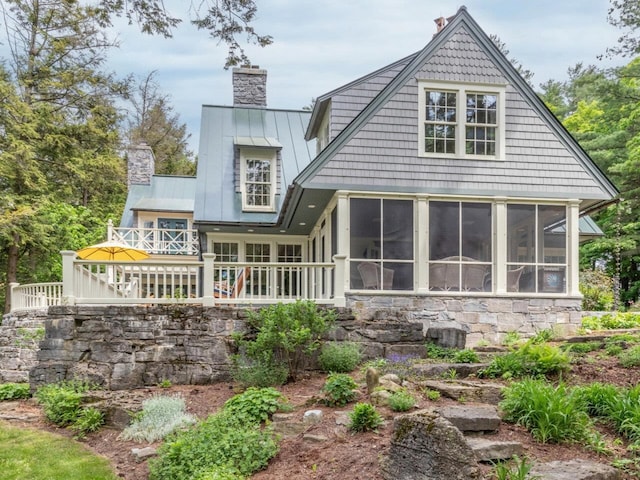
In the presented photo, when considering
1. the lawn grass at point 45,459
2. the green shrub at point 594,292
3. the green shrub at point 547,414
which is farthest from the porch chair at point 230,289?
the green shrub at point 594,292

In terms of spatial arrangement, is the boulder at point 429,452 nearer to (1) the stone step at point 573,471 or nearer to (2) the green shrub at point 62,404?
(1) the stone step at point 573,471

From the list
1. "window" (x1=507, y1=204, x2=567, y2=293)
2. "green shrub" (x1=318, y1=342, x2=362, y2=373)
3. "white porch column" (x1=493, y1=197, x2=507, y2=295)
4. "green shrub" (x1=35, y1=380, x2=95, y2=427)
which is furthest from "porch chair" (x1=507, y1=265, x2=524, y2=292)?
"green shrub" (x1=35, y1=380, x2=95, y2=427)

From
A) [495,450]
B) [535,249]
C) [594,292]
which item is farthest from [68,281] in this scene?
[594,292]

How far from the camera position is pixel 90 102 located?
17.5 m

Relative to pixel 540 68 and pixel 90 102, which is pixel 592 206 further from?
pixel 540 68

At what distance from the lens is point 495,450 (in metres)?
3.79

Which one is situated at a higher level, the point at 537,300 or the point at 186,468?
the point at 537,300

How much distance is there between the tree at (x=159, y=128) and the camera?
28.0 metres

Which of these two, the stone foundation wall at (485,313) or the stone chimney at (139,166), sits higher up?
the stone chimney at (139,166)

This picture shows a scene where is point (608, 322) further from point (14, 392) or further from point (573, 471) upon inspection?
point (14, 392)

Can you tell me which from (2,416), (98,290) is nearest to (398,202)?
(98,290)

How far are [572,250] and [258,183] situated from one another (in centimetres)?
778

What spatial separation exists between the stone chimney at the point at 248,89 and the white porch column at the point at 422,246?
8.06 metres

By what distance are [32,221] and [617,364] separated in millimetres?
16263
